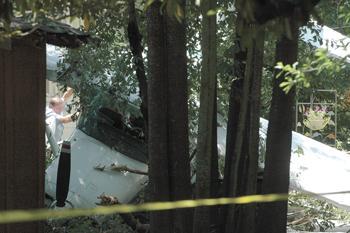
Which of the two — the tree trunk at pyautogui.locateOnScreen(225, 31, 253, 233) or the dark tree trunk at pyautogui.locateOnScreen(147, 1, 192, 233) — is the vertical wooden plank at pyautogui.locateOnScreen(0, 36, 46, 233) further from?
the tree trunk at pyautogui.locateOnScreen(225, 31, 253, 233)

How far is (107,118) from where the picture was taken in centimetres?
955

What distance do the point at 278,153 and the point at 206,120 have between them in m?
1.12

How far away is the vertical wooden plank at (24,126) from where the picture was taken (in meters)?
6.49

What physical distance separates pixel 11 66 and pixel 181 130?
183 centimetres

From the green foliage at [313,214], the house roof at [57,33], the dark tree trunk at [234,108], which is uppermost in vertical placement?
the house roof at [57,33]

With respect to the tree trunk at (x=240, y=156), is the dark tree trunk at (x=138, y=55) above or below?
above

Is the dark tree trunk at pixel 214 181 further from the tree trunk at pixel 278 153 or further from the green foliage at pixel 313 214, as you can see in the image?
the green foliage at pixel 313 214

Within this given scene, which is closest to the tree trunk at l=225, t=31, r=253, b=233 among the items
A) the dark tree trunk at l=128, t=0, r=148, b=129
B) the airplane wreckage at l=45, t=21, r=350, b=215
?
the dark tree trunk at l=128, t=0, r=148, b=129

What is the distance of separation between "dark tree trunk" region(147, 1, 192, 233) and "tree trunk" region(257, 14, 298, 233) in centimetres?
112

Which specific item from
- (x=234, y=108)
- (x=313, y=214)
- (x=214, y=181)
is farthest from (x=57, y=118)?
(x=214, y=181)

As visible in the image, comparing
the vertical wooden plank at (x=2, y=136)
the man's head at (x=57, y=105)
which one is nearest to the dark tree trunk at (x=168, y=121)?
the vertical wooden plank at (x=2, y=136)

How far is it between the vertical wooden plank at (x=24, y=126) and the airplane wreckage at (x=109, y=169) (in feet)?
5.73

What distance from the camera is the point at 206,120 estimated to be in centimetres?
648

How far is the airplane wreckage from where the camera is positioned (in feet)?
A: 29.2
